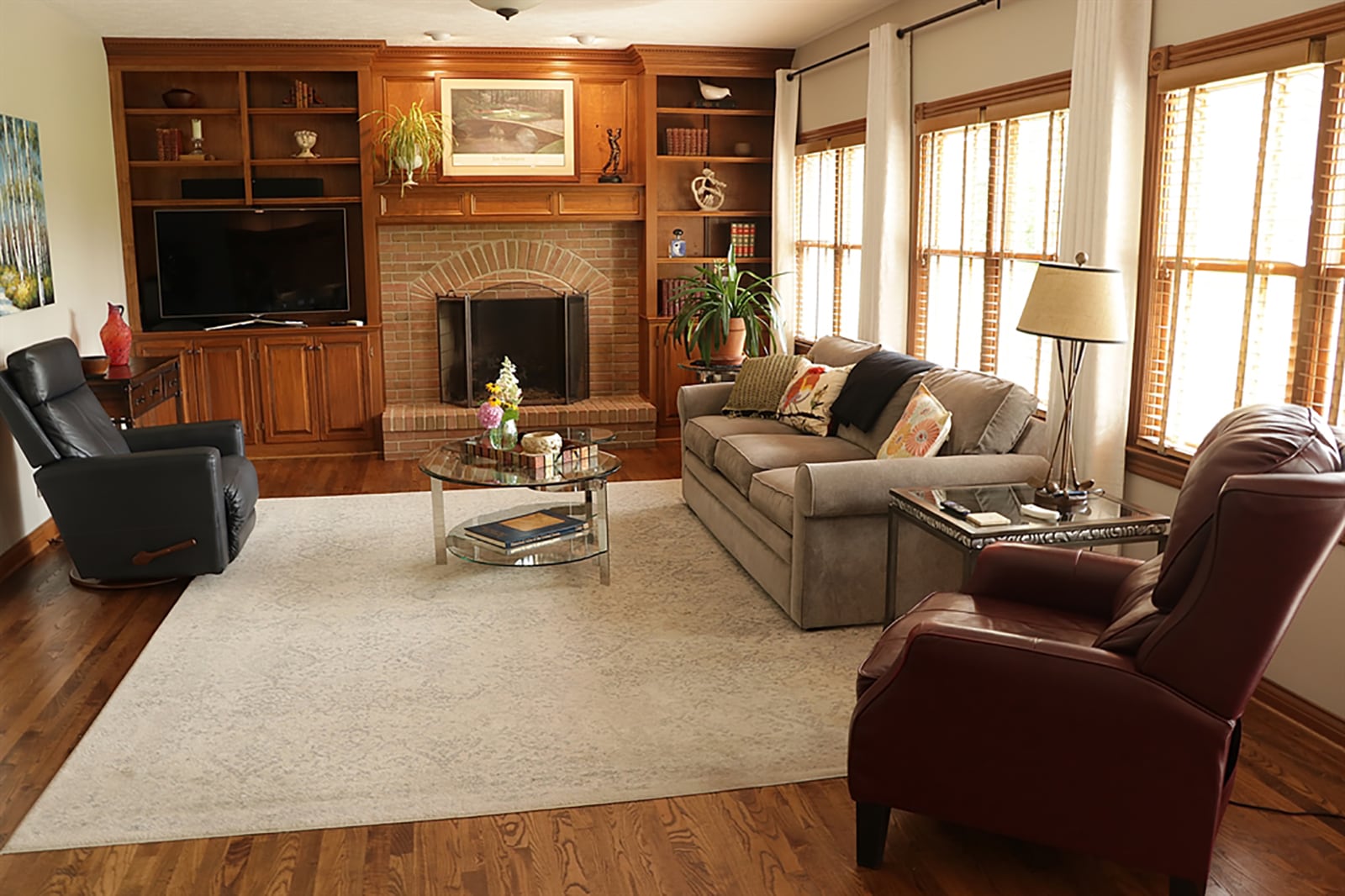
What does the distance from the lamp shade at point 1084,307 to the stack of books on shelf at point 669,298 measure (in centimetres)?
457

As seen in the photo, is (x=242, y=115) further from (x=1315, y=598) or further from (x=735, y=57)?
(x=1315, y=598)

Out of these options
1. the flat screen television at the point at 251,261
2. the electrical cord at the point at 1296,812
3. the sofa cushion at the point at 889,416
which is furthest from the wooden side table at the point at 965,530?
the flat screen television at the point at 251,261

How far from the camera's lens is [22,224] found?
5438 millimetres

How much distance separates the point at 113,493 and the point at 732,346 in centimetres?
396

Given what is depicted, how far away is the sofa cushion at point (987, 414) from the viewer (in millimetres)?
4430

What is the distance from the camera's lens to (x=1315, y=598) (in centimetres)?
348

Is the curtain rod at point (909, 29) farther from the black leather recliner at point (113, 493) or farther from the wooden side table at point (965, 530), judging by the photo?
the black leather recliner at point (113, 493)

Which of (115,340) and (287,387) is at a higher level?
(115,340)

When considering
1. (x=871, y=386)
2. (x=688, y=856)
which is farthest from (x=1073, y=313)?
(x=688, y=856)

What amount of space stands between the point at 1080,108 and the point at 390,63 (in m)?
4.98

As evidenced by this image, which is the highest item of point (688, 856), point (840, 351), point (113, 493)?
point (840, 351)

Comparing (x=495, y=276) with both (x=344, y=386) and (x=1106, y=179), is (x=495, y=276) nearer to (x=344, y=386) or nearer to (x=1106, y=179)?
(x=344, y=386)

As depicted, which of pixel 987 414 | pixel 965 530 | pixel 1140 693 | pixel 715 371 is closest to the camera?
pixel 1140 693

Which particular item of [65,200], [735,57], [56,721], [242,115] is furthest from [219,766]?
[735,57]
